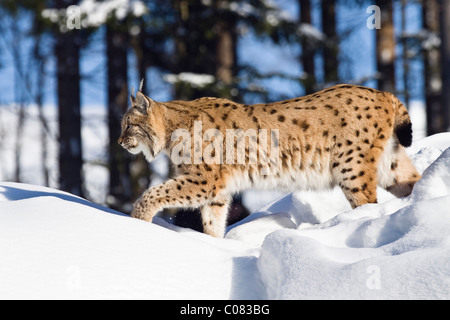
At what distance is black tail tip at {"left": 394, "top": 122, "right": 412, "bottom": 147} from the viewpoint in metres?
4.97

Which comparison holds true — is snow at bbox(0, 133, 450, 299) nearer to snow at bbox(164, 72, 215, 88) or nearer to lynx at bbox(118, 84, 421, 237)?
lynx at bbox(118, 84, 421, 237)

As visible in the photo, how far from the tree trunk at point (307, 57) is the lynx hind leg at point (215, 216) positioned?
728 centimetres

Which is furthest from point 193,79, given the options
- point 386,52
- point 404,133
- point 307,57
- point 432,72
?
point 432,72

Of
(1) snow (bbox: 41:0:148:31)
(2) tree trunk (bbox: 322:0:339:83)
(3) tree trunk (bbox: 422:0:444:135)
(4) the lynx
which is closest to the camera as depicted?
(4) the lynx

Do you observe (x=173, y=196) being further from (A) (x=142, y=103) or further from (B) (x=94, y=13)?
(B) (x=94, y=13)

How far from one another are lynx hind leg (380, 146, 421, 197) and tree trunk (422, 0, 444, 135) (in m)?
9.05

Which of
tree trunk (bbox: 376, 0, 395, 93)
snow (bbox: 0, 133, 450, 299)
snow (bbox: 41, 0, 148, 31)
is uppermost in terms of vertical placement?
snow (bbox: 41, 0, 148, 31)

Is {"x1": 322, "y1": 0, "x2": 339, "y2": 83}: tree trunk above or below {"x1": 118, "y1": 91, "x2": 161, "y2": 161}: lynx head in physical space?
above

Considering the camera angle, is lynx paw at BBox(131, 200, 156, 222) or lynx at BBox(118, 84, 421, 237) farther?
lynx at BBox(118, 84, 421, 237)

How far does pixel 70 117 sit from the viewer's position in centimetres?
1153

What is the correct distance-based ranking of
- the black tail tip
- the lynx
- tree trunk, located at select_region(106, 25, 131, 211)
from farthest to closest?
1. tree trunk, located at select_region(106, 25, 131, 211)
2. the black tail tip
3. the lynx

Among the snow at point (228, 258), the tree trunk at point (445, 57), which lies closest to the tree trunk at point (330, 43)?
the tree trunk at point (445, 57)

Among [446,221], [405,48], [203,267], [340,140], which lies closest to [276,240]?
[203,267]

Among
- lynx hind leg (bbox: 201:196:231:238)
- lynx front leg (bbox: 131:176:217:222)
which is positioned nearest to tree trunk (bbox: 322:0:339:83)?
lynx hind leg (bbox: 201:196:231:238)
